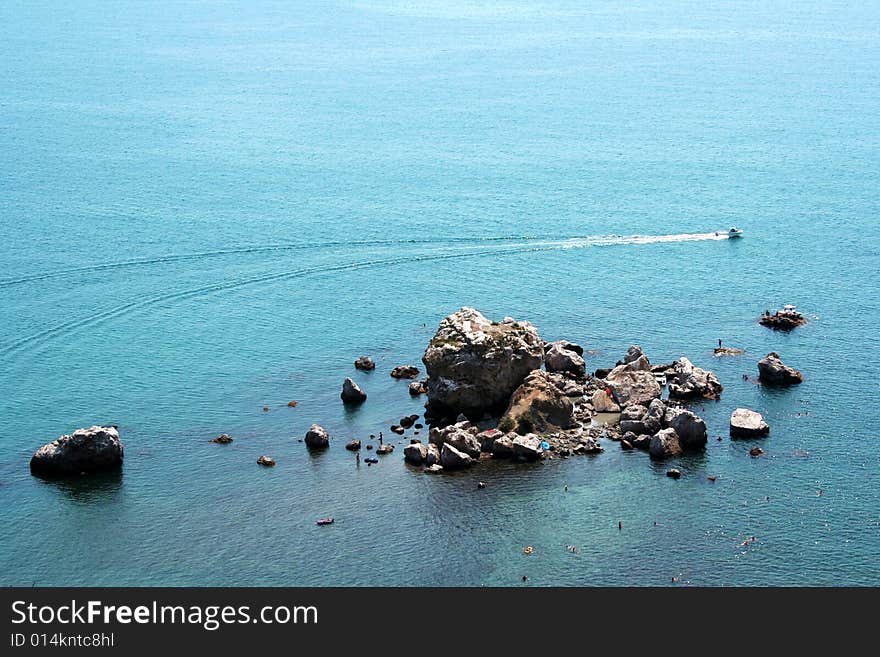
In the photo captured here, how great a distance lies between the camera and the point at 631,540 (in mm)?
102750

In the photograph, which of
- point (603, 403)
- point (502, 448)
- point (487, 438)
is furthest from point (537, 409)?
point (603, 403)

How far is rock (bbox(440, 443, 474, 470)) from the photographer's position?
4545 inches

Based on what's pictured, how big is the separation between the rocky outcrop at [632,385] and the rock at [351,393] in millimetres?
28425

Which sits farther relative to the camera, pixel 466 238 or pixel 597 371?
pixel 466 238

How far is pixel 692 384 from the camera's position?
13000 cm

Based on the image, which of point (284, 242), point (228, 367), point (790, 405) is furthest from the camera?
point (284, 242)

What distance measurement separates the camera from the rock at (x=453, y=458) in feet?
379

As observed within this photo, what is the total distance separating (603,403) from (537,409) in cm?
931

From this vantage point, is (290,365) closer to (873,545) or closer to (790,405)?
(790,405)

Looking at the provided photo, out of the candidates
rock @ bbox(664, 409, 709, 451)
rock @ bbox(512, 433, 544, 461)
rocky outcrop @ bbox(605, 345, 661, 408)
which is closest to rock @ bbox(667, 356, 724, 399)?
rocky outcrop @ bbox(605, 345, 661, 408)

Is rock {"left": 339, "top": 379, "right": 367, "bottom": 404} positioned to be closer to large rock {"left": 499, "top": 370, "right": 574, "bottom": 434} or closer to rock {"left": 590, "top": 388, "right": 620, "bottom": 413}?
large rock {"left": 499, "top": 370, "right": 574, "bottom": 434}
